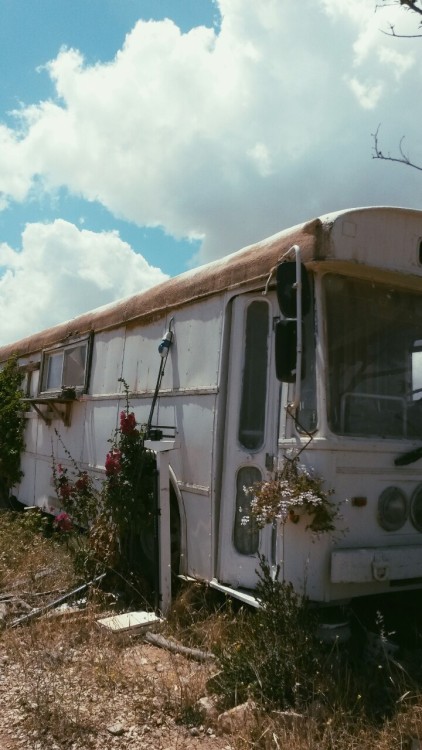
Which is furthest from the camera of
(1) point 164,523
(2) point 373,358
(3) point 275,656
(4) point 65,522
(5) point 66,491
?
(5) point 66,491

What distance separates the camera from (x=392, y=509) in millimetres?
4273

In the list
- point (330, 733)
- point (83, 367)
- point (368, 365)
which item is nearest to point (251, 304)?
point (368, 365)

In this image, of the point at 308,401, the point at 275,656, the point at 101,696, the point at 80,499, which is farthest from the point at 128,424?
the point at 275,656

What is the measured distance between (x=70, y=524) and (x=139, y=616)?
1.75 meters

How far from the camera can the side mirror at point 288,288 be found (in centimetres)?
409

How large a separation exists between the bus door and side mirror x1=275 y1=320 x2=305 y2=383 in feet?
1.47

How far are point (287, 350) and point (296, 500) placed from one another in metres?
0.84

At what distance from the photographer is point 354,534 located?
4141mm

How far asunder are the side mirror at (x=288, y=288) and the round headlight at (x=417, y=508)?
1.33m

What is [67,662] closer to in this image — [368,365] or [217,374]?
[217,374]

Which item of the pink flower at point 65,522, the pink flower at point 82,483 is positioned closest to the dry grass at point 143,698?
the pink flower at point 65,522

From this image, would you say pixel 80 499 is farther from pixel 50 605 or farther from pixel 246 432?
pixel 246 432

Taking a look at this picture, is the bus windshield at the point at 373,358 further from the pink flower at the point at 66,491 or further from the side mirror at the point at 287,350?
the pink flower at the point at 66,491

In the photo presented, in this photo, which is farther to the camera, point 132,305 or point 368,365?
point 132,305
